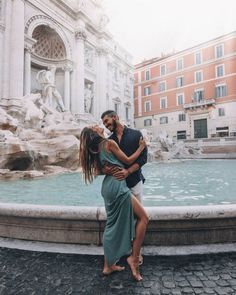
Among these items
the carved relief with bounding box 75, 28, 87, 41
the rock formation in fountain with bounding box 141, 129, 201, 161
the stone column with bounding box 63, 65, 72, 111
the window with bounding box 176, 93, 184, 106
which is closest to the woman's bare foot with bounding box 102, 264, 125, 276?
the rock formation in fountain with bounding box 141, 129, 201, 161

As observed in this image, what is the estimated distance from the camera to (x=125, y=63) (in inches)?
1347

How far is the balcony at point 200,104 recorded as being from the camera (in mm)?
29962

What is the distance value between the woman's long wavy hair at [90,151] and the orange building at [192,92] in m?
29.8

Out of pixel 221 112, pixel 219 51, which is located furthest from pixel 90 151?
pixel 219 51

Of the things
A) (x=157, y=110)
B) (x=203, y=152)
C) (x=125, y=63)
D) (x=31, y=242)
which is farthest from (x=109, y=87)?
(x=31, y=242)

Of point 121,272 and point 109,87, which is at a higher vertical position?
point 109,87

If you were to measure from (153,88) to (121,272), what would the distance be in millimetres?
36701

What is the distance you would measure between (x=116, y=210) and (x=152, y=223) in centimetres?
49

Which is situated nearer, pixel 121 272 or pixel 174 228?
pixel 121 272

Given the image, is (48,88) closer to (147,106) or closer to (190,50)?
(147,106)

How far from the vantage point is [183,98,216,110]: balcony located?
2996 centimetres

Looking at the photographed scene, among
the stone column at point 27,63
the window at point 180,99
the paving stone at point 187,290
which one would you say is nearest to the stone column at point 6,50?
the stone column at point 27,63

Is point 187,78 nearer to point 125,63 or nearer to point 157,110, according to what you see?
point 157,110

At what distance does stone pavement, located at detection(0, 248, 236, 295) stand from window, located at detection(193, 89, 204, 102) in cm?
3198
